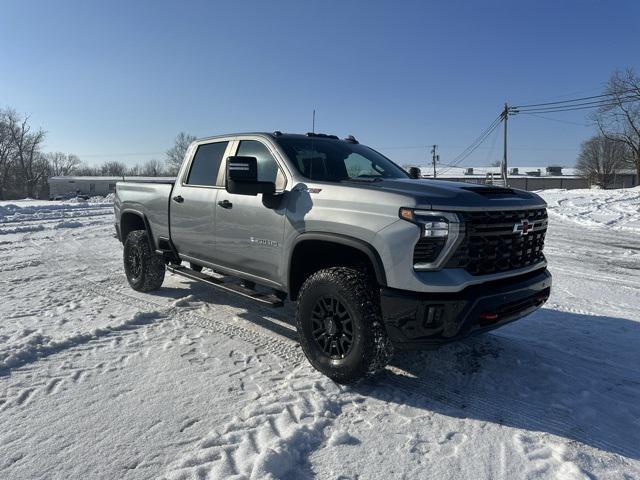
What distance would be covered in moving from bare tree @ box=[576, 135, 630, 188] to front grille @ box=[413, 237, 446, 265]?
73.9 metres

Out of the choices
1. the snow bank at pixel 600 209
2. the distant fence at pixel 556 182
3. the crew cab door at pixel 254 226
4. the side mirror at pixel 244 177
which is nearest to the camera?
the side mirror at pixel 244 177

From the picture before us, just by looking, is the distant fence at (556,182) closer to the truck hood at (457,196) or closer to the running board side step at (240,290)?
the running board side step at (240,290)

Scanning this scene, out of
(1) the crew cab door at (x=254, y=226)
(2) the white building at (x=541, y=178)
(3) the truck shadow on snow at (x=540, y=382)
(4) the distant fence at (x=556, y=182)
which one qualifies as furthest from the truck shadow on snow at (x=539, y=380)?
(4) the distant fence at (x=556, y=182)

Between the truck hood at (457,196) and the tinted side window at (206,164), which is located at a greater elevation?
the tinted side window at (206,164)

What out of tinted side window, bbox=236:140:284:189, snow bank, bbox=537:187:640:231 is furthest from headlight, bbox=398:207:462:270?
snow bank, bbox=537:187:640:231

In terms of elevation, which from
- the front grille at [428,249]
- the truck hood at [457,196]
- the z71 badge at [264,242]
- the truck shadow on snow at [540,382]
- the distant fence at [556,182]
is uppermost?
the distant fence at [556,182]

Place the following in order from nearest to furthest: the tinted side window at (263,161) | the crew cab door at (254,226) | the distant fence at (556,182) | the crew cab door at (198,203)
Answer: the crew cab door at (254,226), the tinted side window at (263,161), the crew cab door at (198,203), the distant fence at (556,182)

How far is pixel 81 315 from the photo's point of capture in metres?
5.22

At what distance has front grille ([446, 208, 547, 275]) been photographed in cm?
313

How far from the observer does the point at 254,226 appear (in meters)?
4.29

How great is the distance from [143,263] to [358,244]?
3.85m

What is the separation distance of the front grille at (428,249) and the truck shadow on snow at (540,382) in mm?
1072

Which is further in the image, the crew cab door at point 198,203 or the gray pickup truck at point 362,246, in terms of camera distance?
the crew cab door at point 198,203

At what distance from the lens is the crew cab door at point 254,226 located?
410 centimetres
